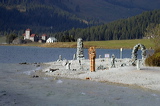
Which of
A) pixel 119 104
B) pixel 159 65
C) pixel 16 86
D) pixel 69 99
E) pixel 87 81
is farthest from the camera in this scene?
pixel 159 65

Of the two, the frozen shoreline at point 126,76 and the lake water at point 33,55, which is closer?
the frozen shoreline at point 126,76

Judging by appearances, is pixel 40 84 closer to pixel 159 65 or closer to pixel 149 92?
pixel 149 92

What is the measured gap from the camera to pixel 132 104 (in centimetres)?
2538

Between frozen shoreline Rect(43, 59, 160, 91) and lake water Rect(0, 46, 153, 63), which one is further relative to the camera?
lake water Rect(0, 46, 153, 63)

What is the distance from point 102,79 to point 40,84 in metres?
6.55

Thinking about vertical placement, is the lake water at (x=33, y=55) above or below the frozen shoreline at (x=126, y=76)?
above

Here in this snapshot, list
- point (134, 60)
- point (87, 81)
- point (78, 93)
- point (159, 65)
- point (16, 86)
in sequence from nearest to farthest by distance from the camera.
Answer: point (78, 93)
point (16, 86)
point (87, 81)
point (159, 65)
point (134, 60)

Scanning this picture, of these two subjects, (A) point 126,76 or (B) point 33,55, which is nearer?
(A) point 126,76

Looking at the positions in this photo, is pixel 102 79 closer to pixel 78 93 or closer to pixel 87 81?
pixel 87 81

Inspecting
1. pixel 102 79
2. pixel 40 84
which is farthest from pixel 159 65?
pixel 40 84

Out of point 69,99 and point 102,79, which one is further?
point 102,79

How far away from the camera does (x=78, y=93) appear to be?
29406mm

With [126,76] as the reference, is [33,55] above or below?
above

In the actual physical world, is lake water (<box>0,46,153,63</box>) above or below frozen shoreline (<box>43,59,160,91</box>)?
above
